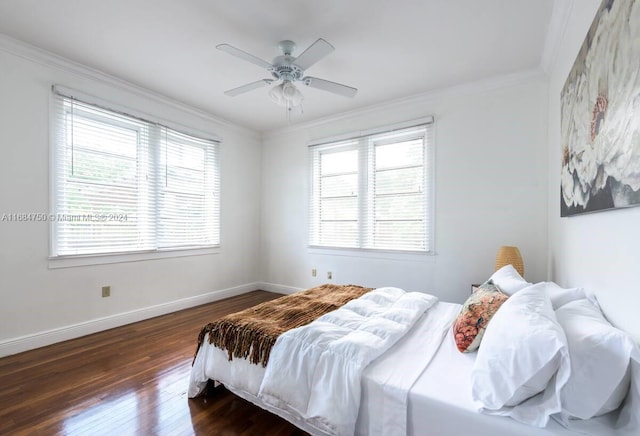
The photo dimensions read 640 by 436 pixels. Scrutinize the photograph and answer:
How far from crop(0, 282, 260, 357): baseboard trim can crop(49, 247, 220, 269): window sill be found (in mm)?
586

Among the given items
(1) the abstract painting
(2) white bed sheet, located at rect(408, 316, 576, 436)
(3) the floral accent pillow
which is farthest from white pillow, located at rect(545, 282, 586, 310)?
(2) white bed sheet, located at rect(408, 316, 576, 436)

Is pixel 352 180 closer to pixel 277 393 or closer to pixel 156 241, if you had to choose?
pixel 156 241

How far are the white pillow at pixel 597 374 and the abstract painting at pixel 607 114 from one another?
20.0 inches

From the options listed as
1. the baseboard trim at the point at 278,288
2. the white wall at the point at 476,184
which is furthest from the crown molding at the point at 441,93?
the baseboard trim at the point at 278,288

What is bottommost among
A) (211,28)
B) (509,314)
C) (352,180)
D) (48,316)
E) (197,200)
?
(48,316)

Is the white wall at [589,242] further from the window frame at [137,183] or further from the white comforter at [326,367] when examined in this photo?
the window frame at [137,183]

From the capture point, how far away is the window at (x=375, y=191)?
3594 mm

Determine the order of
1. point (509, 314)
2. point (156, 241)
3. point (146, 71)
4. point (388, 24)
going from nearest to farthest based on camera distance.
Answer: point (509, 314) → point (388, 24) → point (146, 71) → point (156, 241)

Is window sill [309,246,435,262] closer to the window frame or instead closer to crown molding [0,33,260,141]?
the window frame

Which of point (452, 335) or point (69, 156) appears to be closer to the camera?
point (452, 335)

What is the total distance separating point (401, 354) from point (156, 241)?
3199mm

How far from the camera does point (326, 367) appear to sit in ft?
4.68

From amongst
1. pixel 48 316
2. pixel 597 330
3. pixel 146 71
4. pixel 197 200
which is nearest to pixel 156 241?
pixel 197 200

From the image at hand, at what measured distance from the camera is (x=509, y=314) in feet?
4.23
